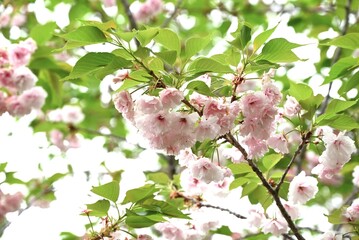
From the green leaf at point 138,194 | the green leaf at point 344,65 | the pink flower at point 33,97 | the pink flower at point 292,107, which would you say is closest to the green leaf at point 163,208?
the green leaf at point 138,194

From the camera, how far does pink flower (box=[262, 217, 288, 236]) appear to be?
6.41ft

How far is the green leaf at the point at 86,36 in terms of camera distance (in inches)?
54.9

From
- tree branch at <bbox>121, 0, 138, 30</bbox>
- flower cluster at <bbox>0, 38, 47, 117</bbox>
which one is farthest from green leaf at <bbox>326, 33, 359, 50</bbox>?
tree branch at <bbox>121, 0, 138, 30</bbox>

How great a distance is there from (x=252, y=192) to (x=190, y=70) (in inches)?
26.9

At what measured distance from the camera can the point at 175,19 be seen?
163 inches

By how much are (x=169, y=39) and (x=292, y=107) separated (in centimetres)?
46

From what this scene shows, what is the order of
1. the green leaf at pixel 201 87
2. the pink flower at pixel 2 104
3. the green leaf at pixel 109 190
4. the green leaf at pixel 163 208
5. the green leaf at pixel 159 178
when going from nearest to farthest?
the green leaf at pixel 201 87
the green leaf at pixel 109 190
the green leaf at pixel 163 208
the green leaf at pixel 159 178
the pink flower at pixel 2 104

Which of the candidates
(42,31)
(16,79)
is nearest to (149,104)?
(16,79)

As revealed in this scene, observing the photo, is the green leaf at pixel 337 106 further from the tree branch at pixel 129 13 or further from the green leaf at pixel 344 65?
the tree branch at pixel 129 13

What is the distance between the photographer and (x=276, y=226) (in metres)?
1.96

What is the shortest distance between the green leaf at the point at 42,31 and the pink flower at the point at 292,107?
1.56m

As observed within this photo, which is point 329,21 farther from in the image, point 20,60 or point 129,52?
point 129,52

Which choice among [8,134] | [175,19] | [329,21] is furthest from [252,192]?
[8,134]

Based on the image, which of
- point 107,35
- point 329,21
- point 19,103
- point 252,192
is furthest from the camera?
point 329,21
